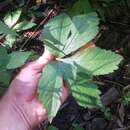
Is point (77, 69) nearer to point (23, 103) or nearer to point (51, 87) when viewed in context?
point (51, 87)

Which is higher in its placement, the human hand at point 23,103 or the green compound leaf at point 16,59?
the green compound leaf at point 16,59

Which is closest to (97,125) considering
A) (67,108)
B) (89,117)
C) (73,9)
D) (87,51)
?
(89,117)

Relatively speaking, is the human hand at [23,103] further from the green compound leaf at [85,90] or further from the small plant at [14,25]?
the small plant at [14,25]

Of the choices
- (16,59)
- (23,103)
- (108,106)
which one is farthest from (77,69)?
(108,106)

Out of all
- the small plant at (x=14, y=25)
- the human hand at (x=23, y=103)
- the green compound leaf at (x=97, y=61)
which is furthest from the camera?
the small plant at (x=14, y=25)

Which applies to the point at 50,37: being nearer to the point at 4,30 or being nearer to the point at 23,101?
the point at 4,30

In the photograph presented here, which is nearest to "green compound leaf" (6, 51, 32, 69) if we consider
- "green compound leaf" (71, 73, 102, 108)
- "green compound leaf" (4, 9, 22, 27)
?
"green compound leaf" (71, 73, 102, 108)

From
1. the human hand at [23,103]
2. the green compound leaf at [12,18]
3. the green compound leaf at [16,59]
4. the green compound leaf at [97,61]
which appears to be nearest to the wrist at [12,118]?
the human hand at [23,103]
